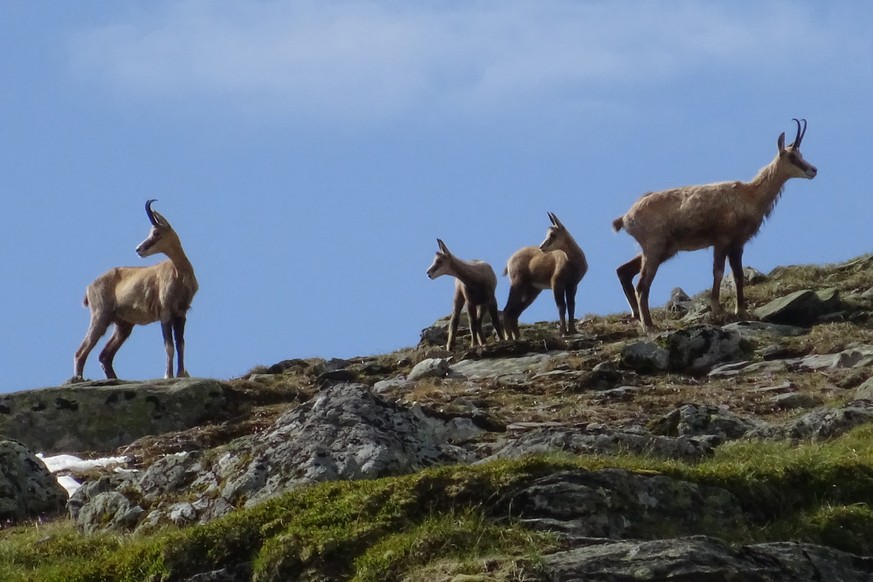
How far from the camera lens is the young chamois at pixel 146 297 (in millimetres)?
22062

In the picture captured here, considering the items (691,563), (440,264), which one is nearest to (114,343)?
(440,264)

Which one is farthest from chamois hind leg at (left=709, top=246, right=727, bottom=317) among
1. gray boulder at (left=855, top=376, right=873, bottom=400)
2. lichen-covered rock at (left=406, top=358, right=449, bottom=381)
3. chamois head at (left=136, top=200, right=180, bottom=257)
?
chamois head at (left=136, top=200, right=180, bottom=257)

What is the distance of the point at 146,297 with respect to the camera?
22.7 meters

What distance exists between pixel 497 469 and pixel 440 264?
1747 centimetres

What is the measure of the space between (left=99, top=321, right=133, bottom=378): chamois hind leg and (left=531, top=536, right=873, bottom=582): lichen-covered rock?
60.8 ft

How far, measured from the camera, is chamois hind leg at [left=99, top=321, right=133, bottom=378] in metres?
23.3

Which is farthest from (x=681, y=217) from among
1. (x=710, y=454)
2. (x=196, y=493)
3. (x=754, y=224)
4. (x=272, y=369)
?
(x=196, y=493)

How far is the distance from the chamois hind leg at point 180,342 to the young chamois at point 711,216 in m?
6.71

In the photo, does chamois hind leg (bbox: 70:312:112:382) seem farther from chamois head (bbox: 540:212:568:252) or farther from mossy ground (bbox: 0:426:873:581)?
mossy ground (bbox: 0:426:873:581)

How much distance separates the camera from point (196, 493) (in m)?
8.67

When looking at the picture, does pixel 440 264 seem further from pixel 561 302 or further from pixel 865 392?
pixel 865 392

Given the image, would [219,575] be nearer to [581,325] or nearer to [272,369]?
[272,369]

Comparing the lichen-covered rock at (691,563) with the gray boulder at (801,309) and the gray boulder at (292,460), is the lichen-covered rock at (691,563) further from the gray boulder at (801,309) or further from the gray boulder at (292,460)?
the gray boulder at (801,309)

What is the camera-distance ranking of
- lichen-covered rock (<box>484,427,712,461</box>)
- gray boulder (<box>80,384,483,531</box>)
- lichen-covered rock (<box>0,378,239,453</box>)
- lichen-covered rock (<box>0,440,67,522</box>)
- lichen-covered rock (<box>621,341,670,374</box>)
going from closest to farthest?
gray boulder (<box>80,384,483,531</box>) < lichen-covered rock (<box>484,427,712,461</box>) < lichen-covered rock (<box>0,440,67,522</box>) < lichen-covered rock (<box>0,378,239,453</box>) < lichen-covered rock (<box>621,341,670,374</box>)
